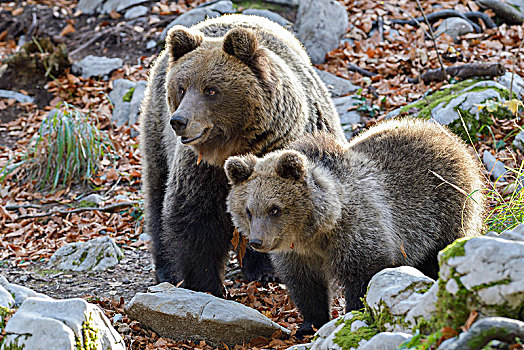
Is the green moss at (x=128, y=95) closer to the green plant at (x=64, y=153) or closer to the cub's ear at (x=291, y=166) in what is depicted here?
the green plant at (x=64, y=153)

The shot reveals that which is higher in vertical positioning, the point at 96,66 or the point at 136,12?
the point at 136,12

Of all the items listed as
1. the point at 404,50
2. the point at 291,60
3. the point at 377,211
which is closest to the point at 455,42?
the point at 404,50

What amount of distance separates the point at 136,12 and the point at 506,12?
756 centimetres

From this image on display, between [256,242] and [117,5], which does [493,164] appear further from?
[117,5]

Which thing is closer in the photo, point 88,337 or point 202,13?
point 88,337

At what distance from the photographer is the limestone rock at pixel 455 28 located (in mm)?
11711

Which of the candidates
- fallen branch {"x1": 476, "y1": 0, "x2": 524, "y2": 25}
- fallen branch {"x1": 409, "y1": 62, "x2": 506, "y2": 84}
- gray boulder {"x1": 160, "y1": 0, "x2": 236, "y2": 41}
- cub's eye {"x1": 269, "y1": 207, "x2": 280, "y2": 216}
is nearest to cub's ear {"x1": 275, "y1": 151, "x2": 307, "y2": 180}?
cub's eye {"x1": 269, "y1": 207, "x2": 280, "y2": 216}

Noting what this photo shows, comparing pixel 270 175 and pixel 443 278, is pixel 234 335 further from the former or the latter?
pixel 443 278

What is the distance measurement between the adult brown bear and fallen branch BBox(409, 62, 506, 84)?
3.58 meters

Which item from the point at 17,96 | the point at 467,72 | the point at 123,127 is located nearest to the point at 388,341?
the point at 467,72

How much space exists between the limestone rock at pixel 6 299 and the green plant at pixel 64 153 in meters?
5.37

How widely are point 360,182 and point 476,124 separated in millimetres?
3918

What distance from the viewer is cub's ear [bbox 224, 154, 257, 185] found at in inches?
203

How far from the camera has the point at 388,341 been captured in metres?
3.47
